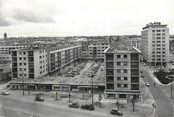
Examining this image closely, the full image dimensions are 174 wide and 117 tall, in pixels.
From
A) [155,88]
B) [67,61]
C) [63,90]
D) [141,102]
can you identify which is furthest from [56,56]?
[141,102]

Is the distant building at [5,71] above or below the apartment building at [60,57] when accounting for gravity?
below

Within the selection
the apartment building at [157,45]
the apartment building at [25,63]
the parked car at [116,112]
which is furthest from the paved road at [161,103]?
the apartment building at [157,45]

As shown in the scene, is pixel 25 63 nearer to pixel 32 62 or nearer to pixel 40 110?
pixel 32 62

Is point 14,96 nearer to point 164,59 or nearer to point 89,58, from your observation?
point 164,59

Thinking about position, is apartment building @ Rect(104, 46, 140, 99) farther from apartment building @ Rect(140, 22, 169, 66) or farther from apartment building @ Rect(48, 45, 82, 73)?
apartment building @ Rect(140, 22, 169, 66)

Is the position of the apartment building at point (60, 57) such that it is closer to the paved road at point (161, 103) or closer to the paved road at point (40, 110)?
the paved road at point (40, 110)

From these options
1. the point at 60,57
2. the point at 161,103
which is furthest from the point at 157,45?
the point at 161,103
